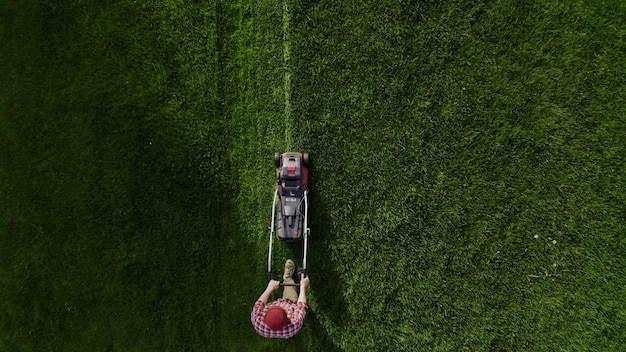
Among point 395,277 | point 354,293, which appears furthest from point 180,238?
point 395,277

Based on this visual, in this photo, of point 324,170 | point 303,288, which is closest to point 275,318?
point 303,288

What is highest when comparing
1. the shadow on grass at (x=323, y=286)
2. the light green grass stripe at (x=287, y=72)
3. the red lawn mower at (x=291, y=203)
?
the light green grass stripe at (x=287, y=72)

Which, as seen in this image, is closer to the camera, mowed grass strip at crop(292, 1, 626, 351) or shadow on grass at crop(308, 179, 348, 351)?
mowed grass strip at crop(292, 1, 626, 351)

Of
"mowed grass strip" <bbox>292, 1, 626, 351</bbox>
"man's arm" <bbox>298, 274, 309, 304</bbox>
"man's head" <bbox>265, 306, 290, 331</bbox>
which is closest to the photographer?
"man's head" <bbox>265, 306, 290, 331</bbox>

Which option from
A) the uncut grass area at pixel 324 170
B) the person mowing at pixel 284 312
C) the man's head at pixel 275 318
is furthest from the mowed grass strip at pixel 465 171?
the man's head at pixel 275 318

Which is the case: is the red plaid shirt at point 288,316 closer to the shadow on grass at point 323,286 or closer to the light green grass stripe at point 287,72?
the shadow on grass at point 323,286

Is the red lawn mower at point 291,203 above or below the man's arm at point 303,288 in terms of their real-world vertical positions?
above

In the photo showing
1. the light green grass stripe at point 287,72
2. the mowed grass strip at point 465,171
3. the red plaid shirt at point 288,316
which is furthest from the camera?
the light green grass stripe at point 287,72

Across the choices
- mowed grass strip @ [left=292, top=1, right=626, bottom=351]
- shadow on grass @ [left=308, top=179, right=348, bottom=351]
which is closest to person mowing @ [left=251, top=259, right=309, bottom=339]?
shadow on grass @ [left=308, top=179, right=348, bottom=351]

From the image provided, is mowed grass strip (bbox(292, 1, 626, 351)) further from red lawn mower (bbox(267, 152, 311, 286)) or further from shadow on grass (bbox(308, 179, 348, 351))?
red lawn mower (bbox(267, 152, 311, 286))

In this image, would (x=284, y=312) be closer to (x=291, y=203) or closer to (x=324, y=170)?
(x=291, y=203)
